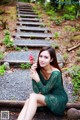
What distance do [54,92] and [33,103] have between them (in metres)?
0.51

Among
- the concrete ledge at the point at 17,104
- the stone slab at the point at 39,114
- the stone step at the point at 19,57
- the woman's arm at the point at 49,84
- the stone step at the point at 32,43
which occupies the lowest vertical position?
the stone slab at the point at 39,114

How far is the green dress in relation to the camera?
15.1 ft

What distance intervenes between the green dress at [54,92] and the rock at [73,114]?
13 centimetres

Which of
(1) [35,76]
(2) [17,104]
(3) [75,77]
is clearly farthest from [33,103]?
(3) [75,77]

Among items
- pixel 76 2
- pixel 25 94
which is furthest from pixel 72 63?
A: pixel 76 2

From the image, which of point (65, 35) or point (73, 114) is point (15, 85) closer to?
point (73, 114)

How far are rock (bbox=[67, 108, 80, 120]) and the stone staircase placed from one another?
160 mm

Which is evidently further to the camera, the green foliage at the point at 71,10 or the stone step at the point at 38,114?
the green foliage at the point at 71,10

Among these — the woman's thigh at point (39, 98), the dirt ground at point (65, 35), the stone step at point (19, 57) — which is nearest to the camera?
the woman's thigh at point (39, 98)

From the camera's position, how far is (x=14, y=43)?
927cm

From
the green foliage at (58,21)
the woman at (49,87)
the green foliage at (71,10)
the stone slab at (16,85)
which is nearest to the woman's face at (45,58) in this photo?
the woman at (49,87)

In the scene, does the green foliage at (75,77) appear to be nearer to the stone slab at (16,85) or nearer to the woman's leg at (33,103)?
the stone slab at (16,85)

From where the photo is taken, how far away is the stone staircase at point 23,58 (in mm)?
5641

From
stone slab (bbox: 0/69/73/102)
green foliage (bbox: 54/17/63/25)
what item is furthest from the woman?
green foliage (bbox: 54/17/63/25)
